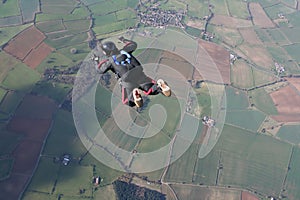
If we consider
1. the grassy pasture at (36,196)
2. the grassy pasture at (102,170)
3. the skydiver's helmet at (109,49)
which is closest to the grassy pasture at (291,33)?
the grassy pasture at (102,170)

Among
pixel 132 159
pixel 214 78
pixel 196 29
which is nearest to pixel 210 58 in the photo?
pixel 214 78

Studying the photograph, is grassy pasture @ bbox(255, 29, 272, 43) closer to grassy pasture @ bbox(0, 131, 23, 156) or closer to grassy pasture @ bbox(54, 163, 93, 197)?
grassy pasture @ bbox(54, 163, 93, 197)

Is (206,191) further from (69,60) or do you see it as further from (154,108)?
(69,60)

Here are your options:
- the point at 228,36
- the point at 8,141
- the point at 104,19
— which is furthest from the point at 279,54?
the point at 8,141

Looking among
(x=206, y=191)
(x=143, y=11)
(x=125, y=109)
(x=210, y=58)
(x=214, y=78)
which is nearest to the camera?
(x=206, y=191)

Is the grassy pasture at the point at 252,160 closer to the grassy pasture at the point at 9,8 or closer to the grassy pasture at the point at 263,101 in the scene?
the grassy pasture at the point at 263,101

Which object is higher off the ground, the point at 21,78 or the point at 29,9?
the point at 29,9

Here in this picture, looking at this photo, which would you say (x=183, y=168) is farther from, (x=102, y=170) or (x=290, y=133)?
(x=290, y=133)
